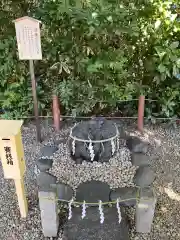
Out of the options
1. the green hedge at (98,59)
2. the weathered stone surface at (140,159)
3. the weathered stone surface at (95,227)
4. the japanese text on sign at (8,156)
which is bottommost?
the weathered stone surface at (95,227)

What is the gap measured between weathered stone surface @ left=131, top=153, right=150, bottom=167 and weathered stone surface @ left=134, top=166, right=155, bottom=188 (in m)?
0.13

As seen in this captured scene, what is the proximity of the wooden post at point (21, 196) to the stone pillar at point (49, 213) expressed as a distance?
287 millimetres

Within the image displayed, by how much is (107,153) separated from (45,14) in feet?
6.84

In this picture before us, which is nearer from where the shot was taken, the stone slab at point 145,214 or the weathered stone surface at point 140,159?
the stone slab at point 145,214

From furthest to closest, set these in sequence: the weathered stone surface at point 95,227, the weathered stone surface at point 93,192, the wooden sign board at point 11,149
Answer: the weathered stone surface at point 93,192, the weathered stone surface at point 95,227, the wooden sign board at point 11,149

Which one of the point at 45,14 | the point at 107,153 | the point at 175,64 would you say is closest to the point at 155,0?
the point at 175,64

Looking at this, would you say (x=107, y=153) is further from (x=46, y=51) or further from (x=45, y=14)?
(x=45, y=14)

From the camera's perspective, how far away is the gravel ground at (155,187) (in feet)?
9.11

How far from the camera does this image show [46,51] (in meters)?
4.14

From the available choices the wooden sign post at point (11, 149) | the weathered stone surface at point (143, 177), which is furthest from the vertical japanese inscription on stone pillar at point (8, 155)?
the weathered stone surface at point (143, 177)

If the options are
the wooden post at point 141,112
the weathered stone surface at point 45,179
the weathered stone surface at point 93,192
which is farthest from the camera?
the wooden post at point 141,112

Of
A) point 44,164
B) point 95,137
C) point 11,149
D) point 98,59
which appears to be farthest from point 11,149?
point 98,59

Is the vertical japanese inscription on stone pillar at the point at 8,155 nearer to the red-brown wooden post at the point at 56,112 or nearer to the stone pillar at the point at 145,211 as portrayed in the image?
the stone pillar at the point at 145,211

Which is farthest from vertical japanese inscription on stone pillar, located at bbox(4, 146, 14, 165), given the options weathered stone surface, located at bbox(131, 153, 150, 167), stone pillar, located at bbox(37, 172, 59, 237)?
weathered stone surface, located at bbox(131, 153, 150, 167)
